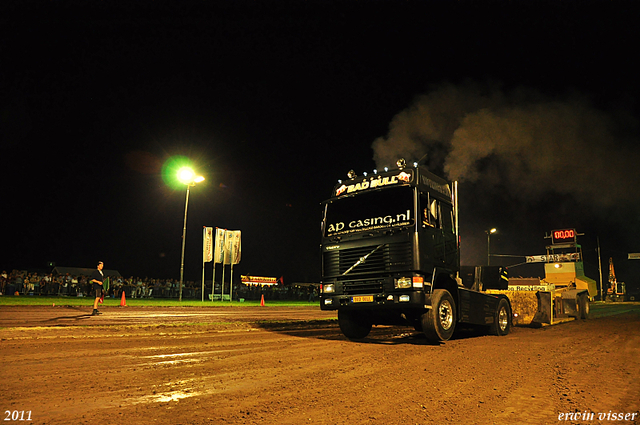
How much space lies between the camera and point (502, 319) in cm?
1265

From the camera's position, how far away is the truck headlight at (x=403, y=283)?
29.7ft

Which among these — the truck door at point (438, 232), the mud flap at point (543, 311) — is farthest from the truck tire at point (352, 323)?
→ the mud flap at point (543, 311)

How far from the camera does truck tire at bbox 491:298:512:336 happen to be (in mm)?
12172

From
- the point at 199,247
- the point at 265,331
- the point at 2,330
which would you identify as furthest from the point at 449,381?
the point at 199,247

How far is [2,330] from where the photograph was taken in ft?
30.9

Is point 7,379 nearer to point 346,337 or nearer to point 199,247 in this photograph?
point 346,337

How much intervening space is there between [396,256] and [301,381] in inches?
173

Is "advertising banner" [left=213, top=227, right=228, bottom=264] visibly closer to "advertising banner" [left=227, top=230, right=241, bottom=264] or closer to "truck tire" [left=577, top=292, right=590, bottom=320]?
"advertising banner" [left=227, top=230, right=241, bottom=264]

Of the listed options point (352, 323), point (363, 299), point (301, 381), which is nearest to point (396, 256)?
point (363, 299)

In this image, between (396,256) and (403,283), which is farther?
(396,256)

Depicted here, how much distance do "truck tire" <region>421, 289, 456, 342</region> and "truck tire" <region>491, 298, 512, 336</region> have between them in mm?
2780

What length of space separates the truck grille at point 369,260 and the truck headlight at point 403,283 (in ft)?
0.67

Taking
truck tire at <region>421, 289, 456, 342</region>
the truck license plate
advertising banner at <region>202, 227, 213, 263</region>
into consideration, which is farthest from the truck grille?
advertising banner at <region>202, 227, 213, 263</region>

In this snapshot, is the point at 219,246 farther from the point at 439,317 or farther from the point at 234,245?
the point at 439,317
